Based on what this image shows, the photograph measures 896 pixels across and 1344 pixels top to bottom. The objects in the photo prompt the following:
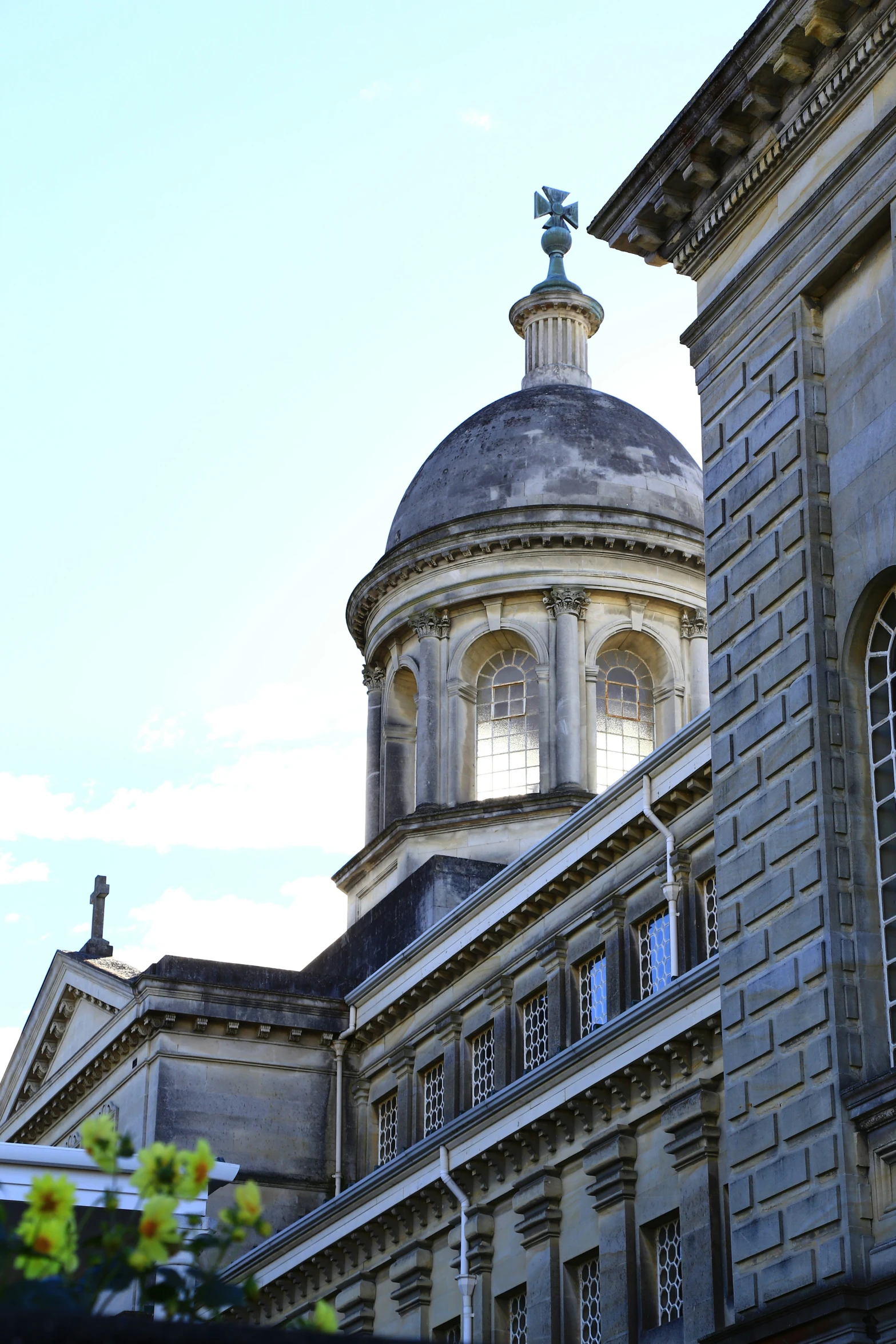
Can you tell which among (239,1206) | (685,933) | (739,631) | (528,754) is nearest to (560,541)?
(528,754)

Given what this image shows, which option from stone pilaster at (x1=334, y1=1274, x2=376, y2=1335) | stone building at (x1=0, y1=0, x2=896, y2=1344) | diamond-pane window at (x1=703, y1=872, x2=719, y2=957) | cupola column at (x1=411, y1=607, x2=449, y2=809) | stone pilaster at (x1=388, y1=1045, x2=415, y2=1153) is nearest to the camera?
stone building at (x1=0, y1=0, x2=896, y2=1344)

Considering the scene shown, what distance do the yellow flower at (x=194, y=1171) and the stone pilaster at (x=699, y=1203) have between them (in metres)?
14.9

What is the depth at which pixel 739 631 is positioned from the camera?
659 inches

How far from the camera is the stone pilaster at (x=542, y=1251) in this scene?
23875mm

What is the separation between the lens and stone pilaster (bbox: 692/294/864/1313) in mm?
14422

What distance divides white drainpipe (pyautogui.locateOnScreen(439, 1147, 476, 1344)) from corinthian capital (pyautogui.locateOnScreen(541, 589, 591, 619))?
559 inches

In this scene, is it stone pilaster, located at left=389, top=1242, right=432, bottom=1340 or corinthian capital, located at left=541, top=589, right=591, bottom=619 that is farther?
corinthian capital, located at left=541, top=589, right=591, bottom=619

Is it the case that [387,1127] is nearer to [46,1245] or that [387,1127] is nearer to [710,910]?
[710,910]

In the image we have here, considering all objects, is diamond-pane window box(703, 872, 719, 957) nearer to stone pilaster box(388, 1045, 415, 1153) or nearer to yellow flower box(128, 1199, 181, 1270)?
stone pilaster box(388, 1045, 415, 1153)

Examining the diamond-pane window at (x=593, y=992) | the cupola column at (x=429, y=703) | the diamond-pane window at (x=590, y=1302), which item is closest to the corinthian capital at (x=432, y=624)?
the cupola column at (x=429, y=703)

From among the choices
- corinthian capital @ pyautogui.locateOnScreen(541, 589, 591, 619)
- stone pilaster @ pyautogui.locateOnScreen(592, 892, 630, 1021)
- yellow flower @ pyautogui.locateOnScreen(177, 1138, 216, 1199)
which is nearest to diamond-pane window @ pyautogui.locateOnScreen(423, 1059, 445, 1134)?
stone pilaster @ pyautogui.locateOnScreen(592, 892, 630, 1021)

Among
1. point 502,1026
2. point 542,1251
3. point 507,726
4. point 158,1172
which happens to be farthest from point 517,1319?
point 158,1172

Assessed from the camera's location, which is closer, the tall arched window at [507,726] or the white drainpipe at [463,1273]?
the white drainpipe at [463,1273]

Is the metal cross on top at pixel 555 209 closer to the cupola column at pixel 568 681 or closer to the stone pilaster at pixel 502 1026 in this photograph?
the cupola column at pixel 568 681
